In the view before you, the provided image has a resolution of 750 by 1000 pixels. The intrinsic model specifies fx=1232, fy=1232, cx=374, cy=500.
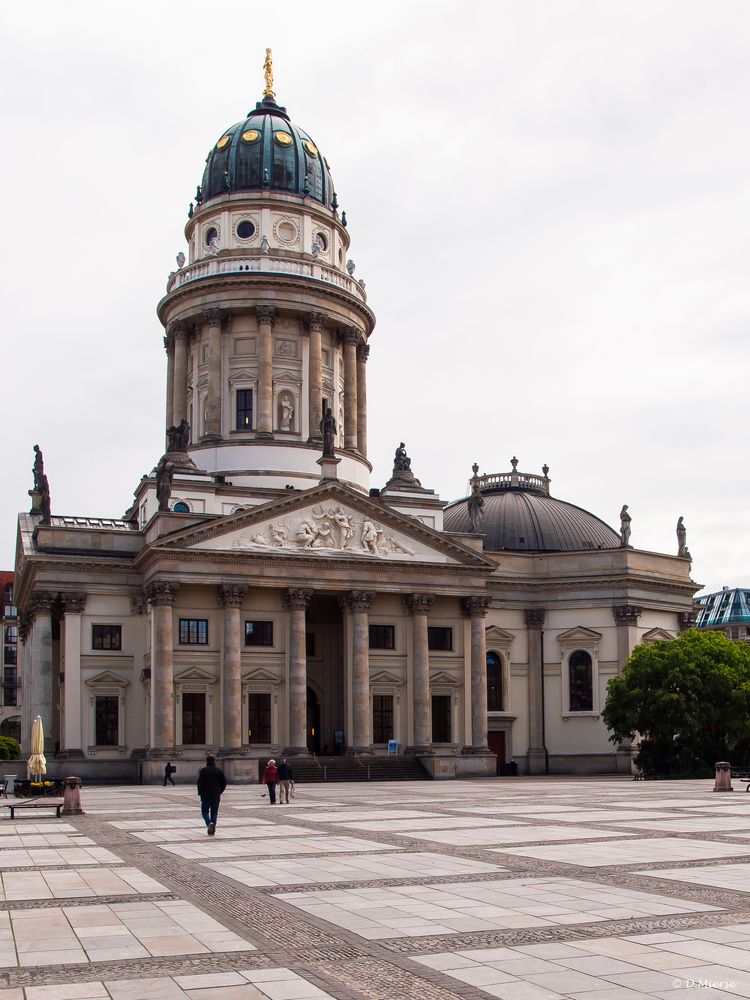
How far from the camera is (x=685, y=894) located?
17.4 metres

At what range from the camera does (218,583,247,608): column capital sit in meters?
66.4

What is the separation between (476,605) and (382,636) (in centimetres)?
Answer: 602

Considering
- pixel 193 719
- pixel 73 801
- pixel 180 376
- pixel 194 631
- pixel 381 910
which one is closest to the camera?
pixel 381 910

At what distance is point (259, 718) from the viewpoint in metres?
68.2

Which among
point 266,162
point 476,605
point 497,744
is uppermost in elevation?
point 266,162

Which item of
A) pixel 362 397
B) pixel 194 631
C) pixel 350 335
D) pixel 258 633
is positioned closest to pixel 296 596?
pixel 258 633

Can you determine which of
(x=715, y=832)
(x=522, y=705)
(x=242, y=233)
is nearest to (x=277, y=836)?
(x=715, y=832)

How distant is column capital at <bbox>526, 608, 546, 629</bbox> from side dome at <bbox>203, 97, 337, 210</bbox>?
32.8 metres

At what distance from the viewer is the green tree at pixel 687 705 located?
58.8 meters

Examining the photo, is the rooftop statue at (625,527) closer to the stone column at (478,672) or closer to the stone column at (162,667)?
the stone column at (478,672)

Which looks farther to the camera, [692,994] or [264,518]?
[264,518]

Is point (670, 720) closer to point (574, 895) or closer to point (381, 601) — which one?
point (381, 601)

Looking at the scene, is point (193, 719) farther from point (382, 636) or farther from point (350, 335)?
point (350, 335)

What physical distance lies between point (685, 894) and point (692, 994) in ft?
20.2
